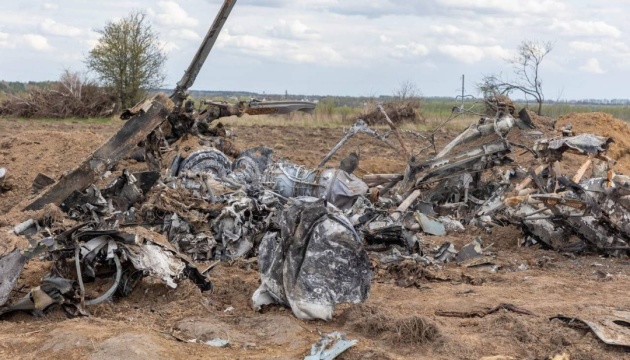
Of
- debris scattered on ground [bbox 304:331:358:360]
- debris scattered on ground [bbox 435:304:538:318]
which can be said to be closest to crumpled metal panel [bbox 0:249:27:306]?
debris scattered on ground [bbox 304:331:358:360]

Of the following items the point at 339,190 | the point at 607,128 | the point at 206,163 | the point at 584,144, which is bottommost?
the point at 339,190

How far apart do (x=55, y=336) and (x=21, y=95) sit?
105 ft

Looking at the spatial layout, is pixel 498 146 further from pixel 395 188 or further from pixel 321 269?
pixel 321 269

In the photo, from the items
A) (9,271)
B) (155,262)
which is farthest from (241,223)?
(9,271)

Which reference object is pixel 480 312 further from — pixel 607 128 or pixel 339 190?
pixel 607 128

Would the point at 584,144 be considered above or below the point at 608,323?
above

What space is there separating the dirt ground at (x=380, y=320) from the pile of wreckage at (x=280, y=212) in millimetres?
232

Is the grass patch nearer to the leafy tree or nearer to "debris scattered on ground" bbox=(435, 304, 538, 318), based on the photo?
the leafy tree

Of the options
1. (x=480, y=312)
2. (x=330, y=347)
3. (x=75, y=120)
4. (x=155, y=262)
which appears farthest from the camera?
(x=75, y=120)

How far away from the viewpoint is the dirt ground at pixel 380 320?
529cm

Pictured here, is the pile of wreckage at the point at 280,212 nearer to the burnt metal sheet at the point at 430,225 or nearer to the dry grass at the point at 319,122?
the burnt metal sheet at the point at 430,225

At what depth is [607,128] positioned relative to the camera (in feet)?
61.8

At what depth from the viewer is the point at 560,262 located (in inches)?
362

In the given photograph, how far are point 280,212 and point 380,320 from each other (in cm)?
331
